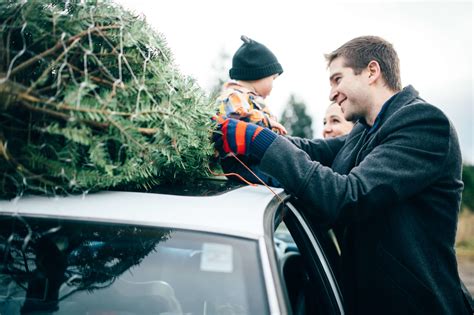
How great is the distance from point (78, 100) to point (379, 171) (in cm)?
133

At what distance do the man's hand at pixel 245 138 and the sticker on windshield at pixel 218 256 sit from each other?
0.73m

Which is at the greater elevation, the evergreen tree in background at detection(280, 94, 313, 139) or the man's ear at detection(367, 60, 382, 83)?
the man's ear at detection(367, 60, 382, 83)

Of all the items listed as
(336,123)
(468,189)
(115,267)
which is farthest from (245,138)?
(468,189)

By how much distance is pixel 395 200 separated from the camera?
1845mm

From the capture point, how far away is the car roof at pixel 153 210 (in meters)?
1.43

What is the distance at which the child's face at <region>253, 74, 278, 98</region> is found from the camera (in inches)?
129

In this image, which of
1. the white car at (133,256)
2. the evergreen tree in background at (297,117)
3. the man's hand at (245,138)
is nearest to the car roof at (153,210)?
the white car at (133,256)

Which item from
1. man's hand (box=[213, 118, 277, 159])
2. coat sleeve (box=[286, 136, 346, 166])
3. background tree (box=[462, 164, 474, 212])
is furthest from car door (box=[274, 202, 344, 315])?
background tree (box=[462, 164, 474, 212])

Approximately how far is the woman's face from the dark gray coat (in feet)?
6.49

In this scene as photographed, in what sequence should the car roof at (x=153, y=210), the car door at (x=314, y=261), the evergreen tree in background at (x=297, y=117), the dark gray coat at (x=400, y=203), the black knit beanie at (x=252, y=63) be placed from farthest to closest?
the evergreen tree in background at (x=297, y=117) → the black knit beanie at (x=252, y=63) → the car door at (x=314, y=261) → the dark gray coat at (x=400, y=203) → the car roof at (x=153, y=210)

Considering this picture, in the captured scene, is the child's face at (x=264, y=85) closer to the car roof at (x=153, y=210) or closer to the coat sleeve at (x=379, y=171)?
the coat sleeve at (x=379, y=171)

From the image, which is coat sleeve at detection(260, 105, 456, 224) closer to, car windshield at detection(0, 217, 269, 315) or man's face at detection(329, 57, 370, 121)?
man's face at detection(329, 57, 370, 121)

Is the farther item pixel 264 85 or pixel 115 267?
pixel 264 85

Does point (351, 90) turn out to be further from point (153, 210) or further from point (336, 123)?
point (336, 123)
